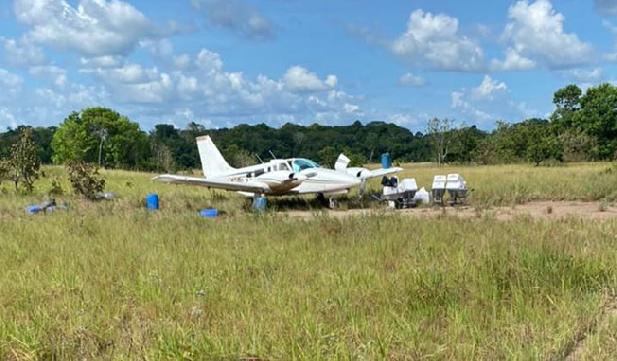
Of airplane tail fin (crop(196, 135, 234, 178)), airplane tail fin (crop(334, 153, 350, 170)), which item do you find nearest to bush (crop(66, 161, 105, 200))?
airplane tail fin (crop(196, 135, 234, 178))

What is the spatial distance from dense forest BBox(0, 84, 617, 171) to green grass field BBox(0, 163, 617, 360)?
3744 centimetres

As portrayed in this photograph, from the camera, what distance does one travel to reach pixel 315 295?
5.18 metres

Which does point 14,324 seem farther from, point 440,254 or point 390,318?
point 440,254

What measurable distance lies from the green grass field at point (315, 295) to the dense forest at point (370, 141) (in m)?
37.4

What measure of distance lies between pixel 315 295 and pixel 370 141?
7593 centimetres

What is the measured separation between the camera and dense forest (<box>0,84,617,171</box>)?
192 feet

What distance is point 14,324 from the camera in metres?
4.53

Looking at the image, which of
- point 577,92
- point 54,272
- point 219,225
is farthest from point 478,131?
point 54,272

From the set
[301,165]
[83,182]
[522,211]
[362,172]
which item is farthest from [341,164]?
[83,182]

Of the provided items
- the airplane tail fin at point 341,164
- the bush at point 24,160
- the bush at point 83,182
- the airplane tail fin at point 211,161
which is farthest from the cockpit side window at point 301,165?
the bush at point 24,160

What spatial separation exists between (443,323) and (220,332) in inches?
64.7

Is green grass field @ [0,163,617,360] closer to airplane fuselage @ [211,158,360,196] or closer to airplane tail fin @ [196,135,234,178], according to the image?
airplane fuselage @ [211,158,360,196]

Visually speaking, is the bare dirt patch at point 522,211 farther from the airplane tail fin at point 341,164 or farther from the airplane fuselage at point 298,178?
the airplane tail fin at point 341,164

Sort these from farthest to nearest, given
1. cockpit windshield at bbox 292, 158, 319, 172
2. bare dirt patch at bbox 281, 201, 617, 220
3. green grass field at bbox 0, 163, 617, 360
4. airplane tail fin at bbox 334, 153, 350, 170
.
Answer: airplane tail fin at bbox 334, 153, 350, 170 < cockpit windshield at bbox 292, 158, 319, 172 < bare dirt patch at bbox 281, 201, 617, 220 < green grass field at bbox 0, 163, 617, 360
